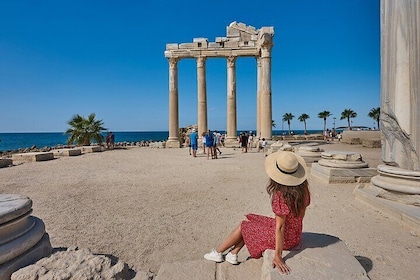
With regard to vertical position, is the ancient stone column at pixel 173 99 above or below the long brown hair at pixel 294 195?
above

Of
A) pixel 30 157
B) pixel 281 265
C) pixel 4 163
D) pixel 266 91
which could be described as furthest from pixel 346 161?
pixel 30 157

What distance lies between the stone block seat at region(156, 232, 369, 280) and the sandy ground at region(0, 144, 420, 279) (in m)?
0.50

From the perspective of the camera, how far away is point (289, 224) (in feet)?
9.98

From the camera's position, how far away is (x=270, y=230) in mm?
3133

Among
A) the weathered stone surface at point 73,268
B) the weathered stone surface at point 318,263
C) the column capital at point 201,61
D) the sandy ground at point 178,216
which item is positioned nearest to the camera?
the weathered stone surface at point 318,263

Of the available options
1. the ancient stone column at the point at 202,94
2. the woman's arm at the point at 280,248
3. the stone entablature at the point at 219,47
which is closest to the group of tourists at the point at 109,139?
the ancient stone column at the point at 202,94

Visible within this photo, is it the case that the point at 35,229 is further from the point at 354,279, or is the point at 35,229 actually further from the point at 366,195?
the point at 366,195

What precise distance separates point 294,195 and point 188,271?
1.54 m

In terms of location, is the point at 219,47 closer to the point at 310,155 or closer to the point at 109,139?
the point at 109,139

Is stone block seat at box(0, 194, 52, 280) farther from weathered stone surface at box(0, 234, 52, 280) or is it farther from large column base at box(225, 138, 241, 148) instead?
large column base at box(225, 138, 241, 148)

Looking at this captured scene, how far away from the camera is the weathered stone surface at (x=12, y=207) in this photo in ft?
9.93

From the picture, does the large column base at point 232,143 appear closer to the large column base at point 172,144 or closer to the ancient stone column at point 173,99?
the large column base at point 172,144

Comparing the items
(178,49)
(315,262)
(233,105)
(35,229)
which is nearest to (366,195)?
(315,262)

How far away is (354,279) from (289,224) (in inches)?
30.7
